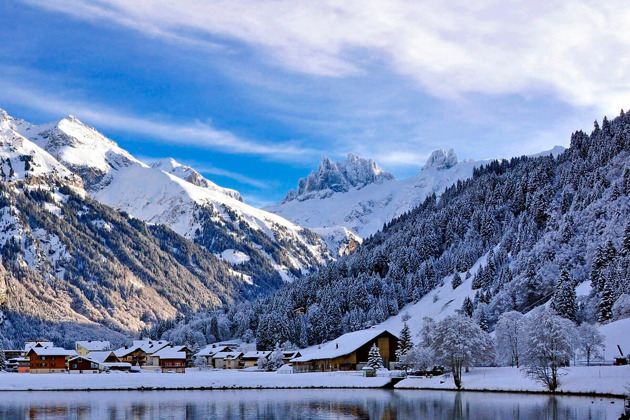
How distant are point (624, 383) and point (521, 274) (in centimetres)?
7968

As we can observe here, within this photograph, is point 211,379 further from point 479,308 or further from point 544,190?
point 544,190

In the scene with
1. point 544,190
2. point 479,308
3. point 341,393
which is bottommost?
point 341,393

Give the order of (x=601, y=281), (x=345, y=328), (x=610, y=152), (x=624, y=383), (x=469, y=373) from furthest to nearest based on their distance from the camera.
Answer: (x=345, y=328) → (x=610, y=152) → (x=601, y=281) → (x=469, y=373) → (x=624, y=383)

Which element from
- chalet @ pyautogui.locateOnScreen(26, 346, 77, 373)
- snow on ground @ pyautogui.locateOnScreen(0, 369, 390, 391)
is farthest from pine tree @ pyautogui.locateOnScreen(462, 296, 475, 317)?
chalet @ pyautogui.locateOnScreen(26, 346, 77, 373)

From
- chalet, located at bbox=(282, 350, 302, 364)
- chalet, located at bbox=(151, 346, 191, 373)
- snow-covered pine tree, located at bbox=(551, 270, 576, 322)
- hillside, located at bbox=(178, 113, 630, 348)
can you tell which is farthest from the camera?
chalet, located at bbox=(151, 346, 191, 373)

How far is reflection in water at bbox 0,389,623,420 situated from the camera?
66062 millimetres

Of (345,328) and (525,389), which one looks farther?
(345,328)

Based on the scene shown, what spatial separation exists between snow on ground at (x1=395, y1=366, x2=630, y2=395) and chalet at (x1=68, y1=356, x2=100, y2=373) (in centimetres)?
8216

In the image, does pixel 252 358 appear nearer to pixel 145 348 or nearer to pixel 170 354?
pixel 170 354

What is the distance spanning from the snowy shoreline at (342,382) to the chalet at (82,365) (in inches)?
1306

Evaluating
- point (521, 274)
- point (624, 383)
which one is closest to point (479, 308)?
point (521, 274)

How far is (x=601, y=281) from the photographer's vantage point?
421ft

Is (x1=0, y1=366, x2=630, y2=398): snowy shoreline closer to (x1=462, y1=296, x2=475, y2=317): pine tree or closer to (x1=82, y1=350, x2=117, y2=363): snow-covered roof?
(x1=82, y1=350, x2=117, y2=363): snow-covered roof

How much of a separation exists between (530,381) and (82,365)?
347 feet
